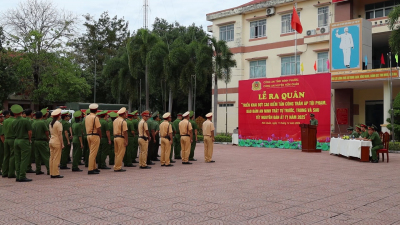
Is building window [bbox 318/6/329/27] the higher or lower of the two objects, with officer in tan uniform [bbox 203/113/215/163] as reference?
higher

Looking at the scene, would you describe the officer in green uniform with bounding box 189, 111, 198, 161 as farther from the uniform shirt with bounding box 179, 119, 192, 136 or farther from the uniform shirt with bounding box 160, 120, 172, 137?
the uniform shirt with bounding box 160, 120, 172, 137

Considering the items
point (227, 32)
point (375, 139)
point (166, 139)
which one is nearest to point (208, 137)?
point (166, 139)

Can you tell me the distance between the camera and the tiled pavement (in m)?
5.51

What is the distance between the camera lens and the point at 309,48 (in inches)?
1082

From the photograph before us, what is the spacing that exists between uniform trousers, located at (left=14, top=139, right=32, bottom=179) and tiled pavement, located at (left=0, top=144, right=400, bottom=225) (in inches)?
11.0

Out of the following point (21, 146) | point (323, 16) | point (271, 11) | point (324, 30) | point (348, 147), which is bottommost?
point (348, 147)

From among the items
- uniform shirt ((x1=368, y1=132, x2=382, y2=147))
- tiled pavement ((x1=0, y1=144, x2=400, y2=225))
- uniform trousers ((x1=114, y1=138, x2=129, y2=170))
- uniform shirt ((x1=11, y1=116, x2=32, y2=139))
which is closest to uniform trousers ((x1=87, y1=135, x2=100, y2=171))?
tiled pavement ((x1=0, y1=144, x2=400, y2=225))

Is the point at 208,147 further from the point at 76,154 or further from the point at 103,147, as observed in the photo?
the point at 76,154

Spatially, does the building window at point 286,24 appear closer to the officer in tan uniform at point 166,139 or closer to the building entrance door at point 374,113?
the building entrance door at point 374,113

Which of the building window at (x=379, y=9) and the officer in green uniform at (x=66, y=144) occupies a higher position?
the building window at (x=379, y=9)

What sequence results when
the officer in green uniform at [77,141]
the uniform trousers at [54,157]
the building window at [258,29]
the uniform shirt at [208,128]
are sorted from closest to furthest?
the uniform trousers at [54,157] → the officer in green uniform at [77,141] → the uniform shirt at [208,128] → the building window at [258,29]

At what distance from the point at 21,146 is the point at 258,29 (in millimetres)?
24013

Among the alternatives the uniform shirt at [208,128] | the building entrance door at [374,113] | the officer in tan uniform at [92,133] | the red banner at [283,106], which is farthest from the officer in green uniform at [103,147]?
the building entrance door at [374,113]

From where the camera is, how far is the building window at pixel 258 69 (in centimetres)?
2989
